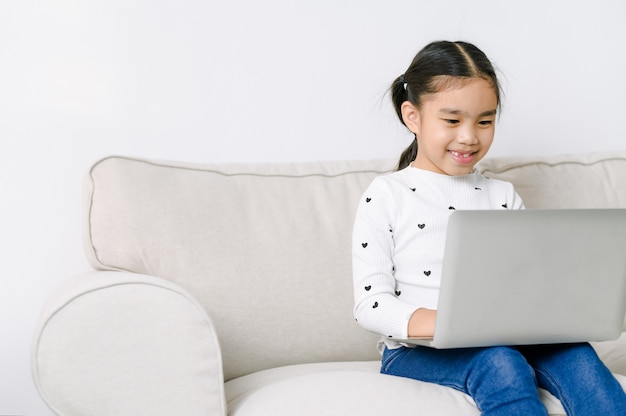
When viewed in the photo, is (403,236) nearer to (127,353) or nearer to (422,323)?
(422,323)

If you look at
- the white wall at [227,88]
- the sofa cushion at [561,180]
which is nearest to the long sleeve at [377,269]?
the sofa cushion at [561,180]

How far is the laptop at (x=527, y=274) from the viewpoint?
115 centimetres

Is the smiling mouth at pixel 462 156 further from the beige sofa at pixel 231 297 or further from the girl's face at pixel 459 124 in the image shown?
the beige sofa at pixel 231 297

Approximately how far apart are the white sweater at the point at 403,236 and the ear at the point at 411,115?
0.30ft

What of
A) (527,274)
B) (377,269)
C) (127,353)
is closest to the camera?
(527,274)

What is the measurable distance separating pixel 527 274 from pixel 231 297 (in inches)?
27.8

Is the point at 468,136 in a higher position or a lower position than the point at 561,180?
higher

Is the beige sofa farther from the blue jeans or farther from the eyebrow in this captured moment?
the eyebrow

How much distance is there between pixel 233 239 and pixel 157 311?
441mm

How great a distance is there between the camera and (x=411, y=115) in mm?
1694

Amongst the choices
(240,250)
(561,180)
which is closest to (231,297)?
(240,250)

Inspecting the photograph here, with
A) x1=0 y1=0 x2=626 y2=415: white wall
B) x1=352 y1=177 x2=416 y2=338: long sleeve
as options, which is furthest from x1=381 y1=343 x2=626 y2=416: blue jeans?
x1=0 y1=0 x2=626 y2=415: white wall

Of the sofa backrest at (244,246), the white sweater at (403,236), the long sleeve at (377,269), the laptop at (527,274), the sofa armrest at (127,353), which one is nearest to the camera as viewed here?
the laptop at (527,274)

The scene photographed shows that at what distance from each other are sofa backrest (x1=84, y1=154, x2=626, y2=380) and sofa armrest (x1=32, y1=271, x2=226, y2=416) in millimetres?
329
